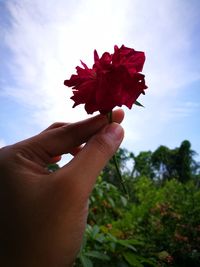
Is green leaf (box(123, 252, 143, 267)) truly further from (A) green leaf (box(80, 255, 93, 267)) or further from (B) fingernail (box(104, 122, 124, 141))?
(B) fingernail (box(104, 122, 124, 141))

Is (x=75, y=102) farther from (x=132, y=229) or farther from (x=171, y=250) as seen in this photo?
(x=132, y=229)

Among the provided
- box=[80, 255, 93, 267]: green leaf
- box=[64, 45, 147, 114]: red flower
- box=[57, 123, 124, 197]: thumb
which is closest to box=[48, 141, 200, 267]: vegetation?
box=[80, 255, 93, 267]: green leaf

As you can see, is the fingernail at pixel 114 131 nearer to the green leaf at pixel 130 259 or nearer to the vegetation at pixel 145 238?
the vegetation at pixel 145 238

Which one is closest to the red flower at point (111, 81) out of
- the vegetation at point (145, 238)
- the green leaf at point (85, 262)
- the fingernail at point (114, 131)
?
the fingernail at point (114, 131)

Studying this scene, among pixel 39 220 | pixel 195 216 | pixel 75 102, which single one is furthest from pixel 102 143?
pixel 195 216

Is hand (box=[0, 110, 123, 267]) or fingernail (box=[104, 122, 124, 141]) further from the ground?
fingernail (box=[104, 122, 124, 141])

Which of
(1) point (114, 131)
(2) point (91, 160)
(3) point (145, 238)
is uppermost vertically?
(3) point (145, 238)

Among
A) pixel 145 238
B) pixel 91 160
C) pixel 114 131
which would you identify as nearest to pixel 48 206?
pixel 91 160

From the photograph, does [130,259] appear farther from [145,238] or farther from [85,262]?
[145,238]
